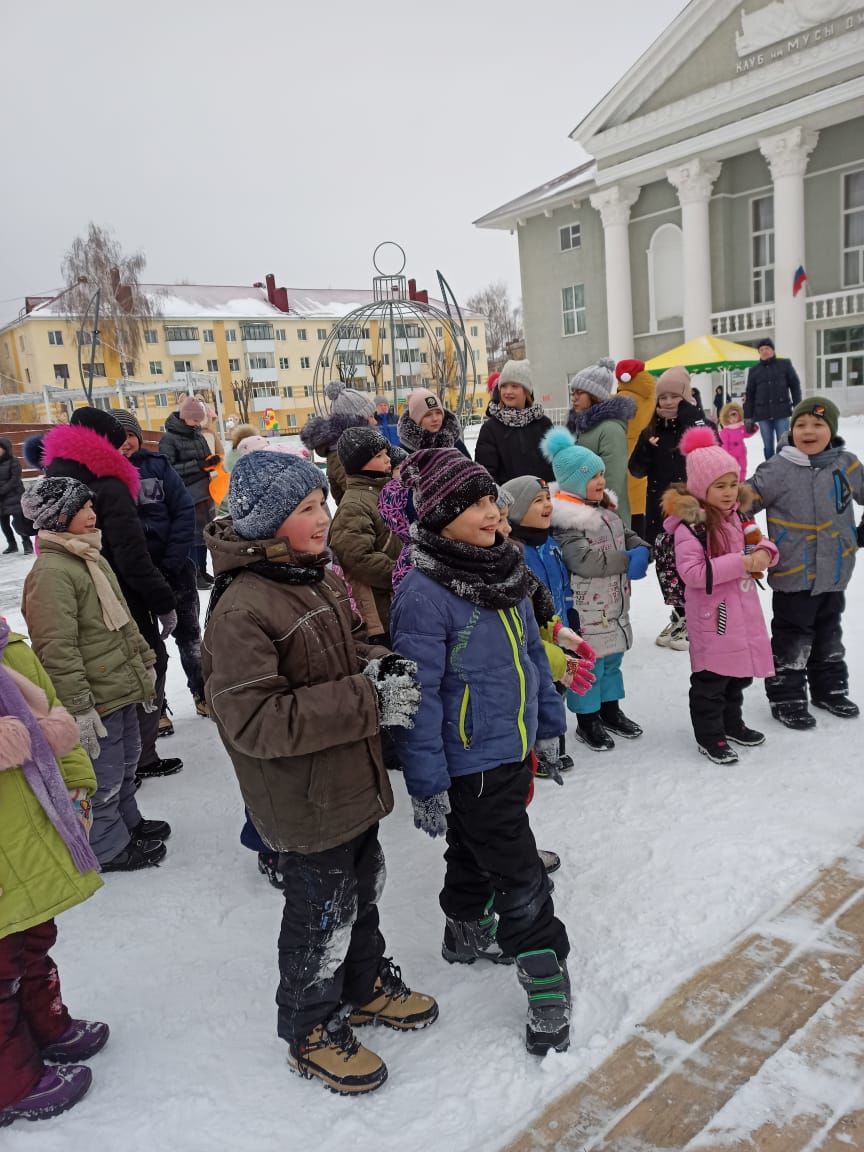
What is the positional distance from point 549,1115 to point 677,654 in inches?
164

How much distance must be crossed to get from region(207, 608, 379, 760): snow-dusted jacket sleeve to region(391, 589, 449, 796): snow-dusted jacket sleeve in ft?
0.81

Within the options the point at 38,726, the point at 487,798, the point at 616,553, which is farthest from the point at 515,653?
the point at 616,553

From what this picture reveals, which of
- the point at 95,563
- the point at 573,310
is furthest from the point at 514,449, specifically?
the point at 573,310

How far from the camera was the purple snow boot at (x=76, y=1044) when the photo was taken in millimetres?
2418

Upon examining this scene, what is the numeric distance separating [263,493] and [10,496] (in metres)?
12.1

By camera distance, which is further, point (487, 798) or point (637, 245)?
point (637, 245)

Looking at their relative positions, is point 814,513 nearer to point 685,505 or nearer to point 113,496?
point 685,505

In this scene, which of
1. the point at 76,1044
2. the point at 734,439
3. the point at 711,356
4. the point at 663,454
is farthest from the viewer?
the point at 711,356

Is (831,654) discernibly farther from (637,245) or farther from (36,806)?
(637,245)

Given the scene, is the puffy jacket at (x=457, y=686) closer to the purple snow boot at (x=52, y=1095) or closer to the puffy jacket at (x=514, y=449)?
the purple snow boot at (x=52, y=1095)

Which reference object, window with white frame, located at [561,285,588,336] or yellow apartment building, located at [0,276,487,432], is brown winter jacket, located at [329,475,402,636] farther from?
yellow apartment building, located at [0,276,487,432]

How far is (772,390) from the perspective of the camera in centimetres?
1165

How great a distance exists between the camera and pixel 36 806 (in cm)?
223

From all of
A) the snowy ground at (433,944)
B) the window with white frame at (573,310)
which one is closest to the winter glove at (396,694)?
the snowy ground at (433,944)
